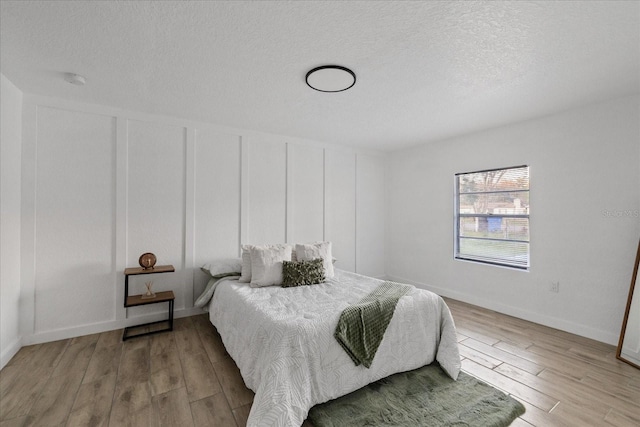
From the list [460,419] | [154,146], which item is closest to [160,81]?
[154,146]

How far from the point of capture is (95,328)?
10.3 feet

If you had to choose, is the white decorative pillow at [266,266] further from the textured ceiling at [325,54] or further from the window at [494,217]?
the window at [494,217]

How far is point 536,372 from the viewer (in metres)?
2.39

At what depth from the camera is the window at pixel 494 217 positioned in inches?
147

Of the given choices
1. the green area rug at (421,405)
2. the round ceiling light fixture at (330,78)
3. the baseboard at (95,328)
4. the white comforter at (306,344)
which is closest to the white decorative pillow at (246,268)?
the white comforter at (306,344)

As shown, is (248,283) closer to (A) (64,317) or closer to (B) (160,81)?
(A) (64,317)

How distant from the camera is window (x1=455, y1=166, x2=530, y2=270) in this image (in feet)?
12.2

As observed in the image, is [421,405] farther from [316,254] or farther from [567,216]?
[567,216]

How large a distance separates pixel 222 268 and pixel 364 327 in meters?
1.94

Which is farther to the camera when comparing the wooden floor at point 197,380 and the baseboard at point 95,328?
the baseboard at point 95,328

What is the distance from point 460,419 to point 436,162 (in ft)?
12.1

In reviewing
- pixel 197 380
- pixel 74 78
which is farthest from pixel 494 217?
pixel 74 78

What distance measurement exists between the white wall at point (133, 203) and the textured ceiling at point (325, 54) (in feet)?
1.19

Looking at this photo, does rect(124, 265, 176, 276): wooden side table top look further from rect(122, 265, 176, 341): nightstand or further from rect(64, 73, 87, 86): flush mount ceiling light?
rect(64, 73, 87, 86): flush mount ceiling light
